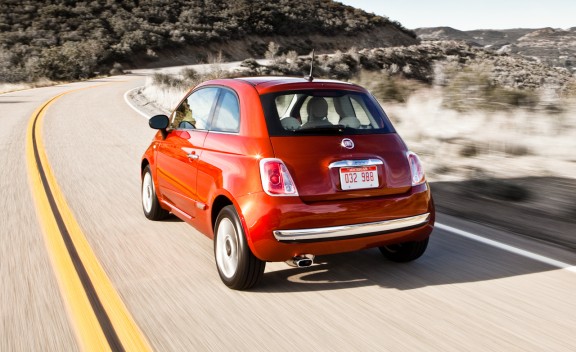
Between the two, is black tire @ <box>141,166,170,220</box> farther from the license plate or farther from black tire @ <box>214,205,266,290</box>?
the license plate

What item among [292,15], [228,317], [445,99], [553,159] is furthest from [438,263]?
[292,15]

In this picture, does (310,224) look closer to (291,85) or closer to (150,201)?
(291,85)

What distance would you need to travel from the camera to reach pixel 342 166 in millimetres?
4324

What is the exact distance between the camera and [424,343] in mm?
3553

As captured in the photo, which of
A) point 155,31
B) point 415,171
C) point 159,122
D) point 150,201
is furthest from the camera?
point 155,31

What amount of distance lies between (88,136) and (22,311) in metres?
10.6

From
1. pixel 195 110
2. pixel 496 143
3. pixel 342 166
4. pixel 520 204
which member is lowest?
pixel 520 204

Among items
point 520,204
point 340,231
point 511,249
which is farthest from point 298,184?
point 520,204

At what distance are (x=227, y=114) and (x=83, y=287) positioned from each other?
1767mm

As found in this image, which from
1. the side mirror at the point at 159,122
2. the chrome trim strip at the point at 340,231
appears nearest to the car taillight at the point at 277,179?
the chrome trim strip at the point at 340,231

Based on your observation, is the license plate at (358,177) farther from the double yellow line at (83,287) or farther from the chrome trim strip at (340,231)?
the double yellow line at (83,287)

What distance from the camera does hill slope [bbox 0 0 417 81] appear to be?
4997 centimetres

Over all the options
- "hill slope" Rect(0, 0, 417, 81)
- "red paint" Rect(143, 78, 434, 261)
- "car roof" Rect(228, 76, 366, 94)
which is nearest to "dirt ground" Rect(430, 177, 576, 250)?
"red paint" Rect(143, 78, 434, 261)

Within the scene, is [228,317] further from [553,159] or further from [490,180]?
[553,159]
